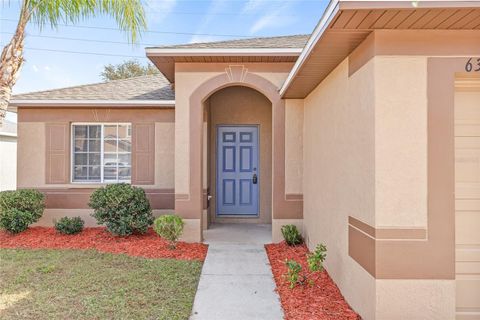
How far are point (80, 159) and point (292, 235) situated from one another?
19.5 ft

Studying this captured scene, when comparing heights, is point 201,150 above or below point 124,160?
above

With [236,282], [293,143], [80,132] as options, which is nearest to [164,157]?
[80,132]

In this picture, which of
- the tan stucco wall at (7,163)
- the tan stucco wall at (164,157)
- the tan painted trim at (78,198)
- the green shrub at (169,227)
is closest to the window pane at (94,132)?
the tan painted trim at (78,198)

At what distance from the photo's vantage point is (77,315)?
392cm

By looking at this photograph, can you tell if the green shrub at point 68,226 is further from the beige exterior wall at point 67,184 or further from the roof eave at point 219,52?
the roof eave at point 219,52

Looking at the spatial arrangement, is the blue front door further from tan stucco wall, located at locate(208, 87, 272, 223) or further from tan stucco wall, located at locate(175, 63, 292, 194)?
tan stucco wall, located at locate(175, 63, 292, 194)

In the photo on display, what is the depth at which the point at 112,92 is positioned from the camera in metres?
9.21

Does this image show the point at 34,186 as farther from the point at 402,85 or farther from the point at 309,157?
the point at 402,85

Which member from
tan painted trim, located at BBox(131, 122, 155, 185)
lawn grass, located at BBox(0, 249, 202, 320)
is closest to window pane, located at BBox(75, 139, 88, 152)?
tan painted trim, located at BBox(131, 122, 155, 185)

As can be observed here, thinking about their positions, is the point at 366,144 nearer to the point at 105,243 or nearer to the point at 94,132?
the point at 105,243

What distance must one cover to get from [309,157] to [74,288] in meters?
4.58

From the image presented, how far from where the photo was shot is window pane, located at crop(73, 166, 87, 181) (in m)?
8.97

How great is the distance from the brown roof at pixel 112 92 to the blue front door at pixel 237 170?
195 cm

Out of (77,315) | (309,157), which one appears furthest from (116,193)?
(309,157)
